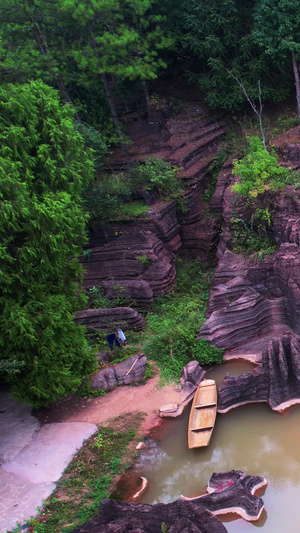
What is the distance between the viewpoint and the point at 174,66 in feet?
73.5

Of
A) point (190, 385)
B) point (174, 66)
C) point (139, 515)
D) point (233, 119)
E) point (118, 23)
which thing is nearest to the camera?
point (139, 515)

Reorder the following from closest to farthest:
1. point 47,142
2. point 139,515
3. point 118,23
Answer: point 139,515, point 47,142, point 118,23

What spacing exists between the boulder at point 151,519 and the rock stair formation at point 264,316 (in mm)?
3417

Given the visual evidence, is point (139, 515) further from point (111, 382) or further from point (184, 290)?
point (184, 290)

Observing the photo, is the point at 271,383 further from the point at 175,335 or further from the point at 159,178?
the point at 159,178

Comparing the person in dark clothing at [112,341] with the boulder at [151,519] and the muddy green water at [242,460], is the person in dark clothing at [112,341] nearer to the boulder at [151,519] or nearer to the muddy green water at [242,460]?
the muddy green water at [242,460]

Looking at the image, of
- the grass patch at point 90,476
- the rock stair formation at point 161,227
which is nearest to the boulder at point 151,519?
the grass patch at point 90,476

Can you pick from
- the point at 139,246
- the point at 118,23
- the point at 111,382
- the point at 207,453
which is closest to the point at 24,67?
the point at 118,23

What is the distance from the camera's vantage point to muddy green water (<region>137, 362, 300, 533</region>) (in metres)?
8.66

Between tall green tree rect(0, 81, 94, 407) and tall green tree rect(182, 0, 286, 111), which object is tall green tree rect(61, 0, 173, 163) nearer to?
tall green tree rect(182, 0, 286, 111)

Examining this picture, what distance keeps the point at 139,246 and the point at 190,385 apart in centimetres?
573

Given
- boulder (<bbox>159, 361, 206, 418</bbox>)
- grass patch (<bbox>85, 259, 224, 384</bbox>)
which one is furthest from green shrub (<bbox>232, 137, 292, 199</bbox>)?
boulder (<bbox>159, 361, 206, 418</bbox>)

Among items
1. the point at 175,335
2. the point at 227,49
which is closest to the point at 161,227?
the point at 175,335

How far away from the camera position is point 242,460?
995 cm
